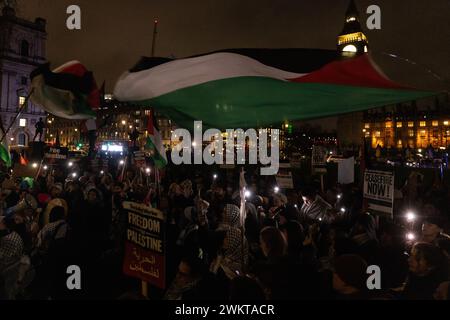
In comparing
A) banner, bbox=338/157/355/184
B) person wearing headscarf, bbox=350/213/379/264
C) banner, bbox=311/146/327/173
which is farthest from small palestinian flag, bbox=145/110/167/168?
banner, bbox=311/146/327/173

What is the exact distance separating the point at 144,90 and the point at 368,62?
271cm

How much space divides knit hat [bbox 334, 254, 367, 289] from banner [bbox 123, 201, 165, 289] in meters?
1.82

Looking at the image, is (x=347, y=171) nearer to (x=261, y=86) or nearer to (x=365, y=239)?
(x=365, y=239)

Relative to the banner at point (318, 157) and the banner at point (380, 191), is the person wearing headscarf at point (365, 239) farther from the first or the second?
the banner at point (318, 157)

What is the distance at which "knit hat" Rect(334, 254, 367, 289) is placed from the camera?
318 centimetres

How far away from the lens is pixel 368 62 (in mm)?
4047

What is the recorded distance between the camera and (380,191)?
6680mm

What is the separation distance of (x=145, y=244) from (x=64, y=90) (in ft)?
16.1

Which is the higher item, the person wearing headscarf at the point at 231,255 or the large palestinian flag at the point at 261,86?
the large palestinian flag at the point at 261,86

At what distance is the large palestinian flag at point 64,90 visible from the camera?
7.31 metres

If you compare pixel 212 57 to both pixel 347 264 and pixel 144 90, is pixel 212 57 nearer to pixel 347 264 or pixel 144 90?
pixel 144 90

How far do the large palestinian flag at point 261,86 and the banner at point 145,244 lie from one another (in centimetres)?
151

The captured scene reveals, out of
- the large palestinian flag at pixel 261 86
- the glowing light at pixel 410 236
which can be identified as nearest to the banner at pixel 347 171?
the glowing light at pixel 410 236
